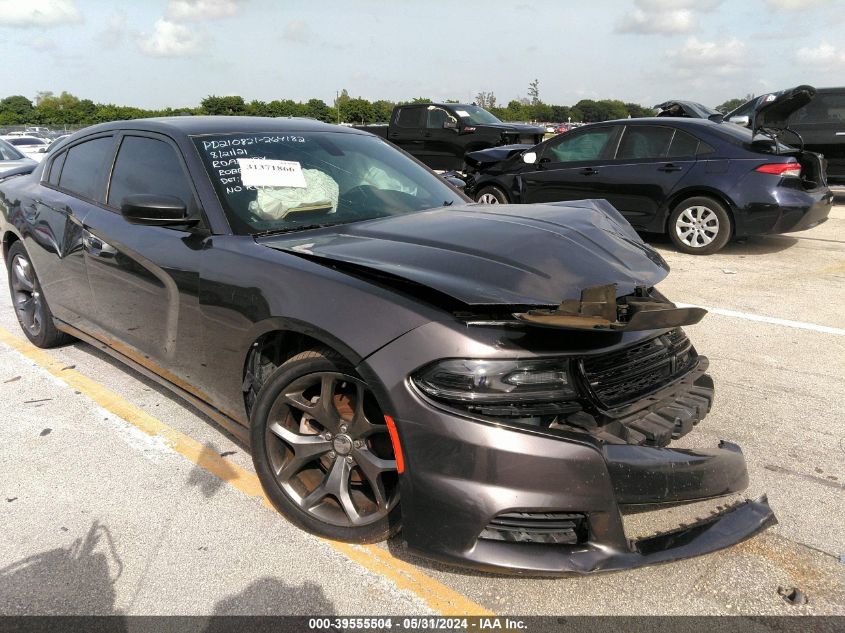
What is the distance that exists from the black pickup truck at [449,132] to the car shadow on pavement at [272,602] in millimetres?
12321

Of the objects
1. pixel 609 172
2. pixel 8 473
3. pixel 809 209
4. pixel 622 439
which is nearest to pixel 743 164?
pixel 809 209

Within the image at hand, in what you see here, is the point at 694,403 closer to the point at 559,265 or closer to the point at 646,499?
the point at 646,499

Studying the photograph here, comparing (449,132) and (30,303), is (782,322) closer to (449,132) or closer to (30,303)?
(30,303)

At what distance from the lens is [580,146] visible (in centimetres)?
834

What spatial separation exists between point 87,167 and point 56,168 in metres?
0.57

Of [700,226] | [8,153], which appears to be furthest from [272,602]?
[8,153]

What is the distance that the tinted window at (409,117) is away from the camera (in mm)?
14566

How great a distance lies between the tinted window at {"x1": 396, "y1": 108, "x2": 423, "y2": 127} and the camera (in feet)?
47.8

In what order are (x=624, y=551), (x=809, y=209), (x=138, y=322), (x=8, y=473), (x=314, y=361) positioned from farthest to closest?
(x=809, y=209)
(x=138, y=322)
(x=8, y=473)
(x=314, y=361)
(x=624, y=551)

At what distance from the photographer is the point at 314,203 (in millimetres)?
3088

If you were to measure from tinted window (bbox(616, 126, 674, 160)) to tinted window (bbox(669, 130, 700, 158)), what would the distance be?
7 centimetres

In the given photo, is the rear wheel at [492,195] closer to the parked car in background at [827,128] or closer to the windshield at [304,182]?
the parked car in background at [827,128]

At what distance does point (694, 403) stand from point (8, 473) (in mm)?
3119

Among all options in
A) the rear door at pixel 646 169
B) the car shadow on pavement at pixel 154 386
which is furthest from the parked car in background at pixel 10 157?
the rear door at pixel 646 169
